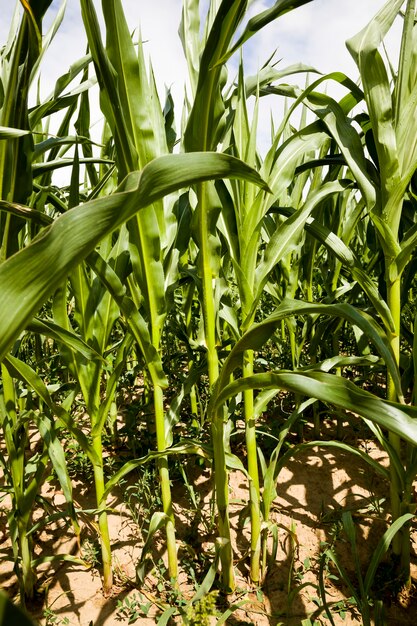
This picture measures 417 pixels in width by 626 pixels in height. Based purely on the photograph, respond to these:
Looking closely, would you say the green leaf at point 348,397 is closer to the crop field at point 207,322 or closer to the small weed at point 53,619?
the crop field at point 207,322

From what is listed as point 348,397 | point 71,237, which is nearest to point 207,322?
point 348,397

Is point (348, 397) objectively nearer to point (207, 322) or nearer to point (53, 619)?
point (207, 322)

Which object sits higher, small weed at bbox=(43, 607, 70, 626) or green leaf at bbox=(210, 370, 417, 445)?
green leaf at bbox=(210, 370, 417, 445)

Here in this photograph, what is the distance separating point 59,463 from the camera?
1.12 metres

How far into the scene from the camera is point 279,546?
4.77ft

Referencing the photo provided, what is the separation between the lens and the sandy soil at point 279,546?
1190 millimetres

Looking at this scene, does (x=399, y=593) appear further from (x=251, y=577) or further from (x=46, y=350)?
(x=46, y=350)

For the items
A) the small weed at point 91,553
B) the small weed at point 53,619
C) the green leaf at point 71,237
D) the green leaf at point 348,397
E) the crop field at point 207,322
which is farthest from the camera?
the small weed at point 91,553

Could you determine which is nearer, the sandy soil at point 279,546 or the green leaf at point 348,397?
the green leaf at point 348,397

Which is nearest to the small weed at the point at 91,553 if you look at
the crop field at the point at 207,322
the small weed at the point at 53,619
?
the crop field at the point at 207,322

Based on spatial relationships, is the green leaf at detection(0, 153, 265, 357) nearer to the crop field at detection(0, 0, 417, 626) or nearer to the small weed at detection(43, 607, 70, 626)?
the crop field at detection(0, 0, 417, 626)

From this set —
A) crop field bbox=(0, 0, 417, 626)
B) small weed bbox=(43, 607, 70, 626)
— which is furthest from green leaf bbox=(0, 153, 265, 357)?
small weed bbox=(43, 607, 70, 626)

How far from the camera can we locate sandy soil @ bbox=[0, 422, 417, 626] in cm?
119

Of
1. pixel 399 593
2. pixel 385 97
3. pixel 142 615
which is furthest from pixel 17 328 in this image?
pixel 399 593
